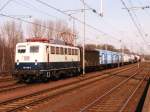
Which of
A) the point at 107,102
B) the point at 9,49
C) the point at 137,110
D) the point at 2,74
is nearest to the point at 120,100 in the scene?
the point at 107,102

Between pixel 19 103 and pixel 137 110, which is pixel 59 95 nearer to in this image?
pixel 19 103

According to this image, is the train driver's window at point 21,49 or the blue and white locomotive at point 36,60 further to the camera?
the train driver's window at point 21,49

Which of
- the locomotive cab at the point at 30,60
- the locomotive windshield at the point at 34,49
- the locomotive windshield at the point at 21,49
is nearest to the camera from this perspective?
the locomotive cab at the point at 30,60

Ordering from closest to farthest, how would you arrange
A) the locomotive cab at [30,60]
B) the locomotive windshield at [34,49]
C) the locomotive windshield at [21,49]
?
the locomotive cab at [30,60], the locomotive windshield at [34,49], the locomotive windshield at [21,49]

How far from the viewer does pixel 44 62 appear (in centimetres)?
2708

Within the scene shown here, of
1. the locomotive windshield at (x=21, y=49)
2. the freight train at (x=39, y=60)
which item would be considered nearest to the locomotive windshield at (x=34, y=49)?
the freight train at (x=39, y=60)

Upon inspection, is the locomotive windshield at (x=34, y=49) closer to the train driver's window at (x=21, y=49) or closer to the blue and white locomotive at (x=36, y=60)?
the blue and white locomotive at (x=36, y=60)

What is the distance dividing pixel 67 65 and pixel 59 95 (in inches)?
505

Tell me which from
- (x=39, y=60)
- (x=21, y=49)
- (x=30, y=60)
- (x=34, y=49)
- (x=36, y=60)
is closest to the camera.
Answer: (x=39, y=60)

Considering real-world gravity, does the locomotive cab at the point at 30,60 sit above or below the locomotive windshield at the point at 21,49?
below

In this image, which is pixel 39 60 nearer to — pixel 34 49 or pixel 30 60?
pixel 30 60

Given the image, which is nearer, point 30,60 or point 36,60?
point 36,60

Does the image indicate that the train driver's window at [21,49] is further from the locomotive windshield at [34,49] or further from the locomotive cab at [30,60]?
the locomotive windshield at [34,49]

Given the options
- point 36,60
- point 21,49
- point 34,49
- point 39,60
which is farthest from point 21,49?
point 39,60
